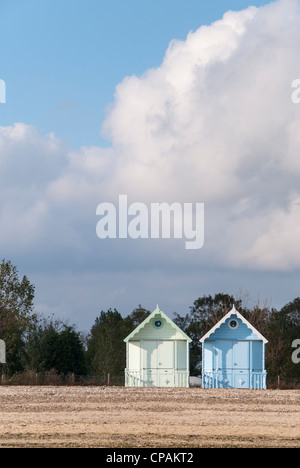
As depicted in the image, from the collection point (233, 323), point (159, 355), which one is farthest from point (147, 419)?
point (233, 323)

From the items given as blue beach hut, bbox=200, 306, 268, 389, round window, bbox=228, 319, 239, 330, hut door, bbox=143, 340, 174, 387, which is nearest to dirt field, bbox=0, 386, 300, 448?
blue beach hut, bbox=200, 306, 268, 389

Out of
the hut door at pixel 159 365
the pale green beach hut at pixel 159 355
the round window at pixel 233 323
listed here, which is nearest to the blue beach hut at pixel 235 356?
the round window at pixel 233 323

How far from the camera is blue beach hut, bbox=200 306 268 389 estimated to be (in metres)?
40.2

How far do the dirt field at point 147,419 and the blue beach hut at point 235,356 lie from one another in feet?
13.6

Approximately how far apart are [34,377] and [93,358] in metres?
8.19

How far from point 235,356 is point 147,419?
17404mm

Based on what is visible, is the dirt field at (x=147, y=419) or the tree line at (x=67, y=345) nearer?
the dirt field at (x=147, y=419)

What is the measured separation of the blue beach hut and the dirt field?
413cm

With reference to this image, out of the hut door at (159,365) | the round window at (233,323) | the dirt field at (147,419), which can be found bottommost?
the dirt field at (147,419)

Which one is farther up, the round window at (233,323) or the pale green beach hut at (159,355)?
the round window at (233,323)

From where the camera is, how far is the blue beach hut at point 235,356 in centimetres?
4019

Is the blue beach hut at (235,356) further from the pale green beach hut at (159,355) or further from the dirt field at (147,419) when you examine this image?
the dirt field at (147,419)
